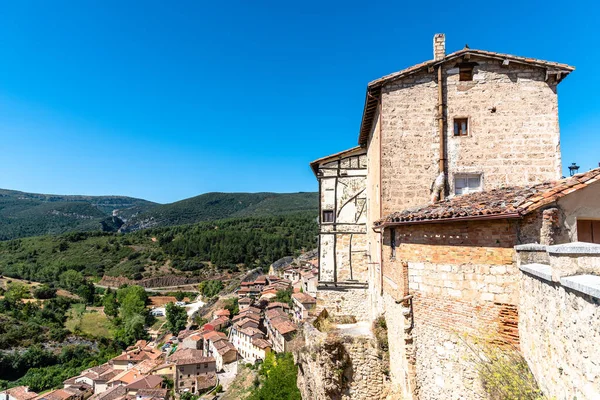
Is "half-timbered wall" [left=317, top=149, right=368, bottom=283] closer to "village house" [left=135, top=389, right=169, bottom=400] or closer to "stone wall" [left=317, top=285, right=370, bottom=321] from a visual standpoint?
"stone wall" [left=317, top=285, right=370, bottom=321]

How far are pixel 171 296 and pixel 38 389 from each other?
1610 inches

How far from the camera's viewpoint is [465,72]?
10.5 meters

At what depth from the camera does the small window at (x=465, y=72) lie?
10.4 m

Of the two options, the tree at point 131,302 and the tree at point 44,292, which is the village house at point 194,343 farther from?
the tree at point 44,292

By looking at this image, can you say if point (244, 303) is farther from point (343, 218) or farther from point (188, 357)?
point (343, 218)

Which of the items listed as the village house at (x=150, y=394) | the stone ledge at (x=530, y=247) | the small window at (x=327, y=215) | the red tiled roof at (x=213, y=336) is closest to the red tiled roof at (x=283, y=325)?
the red tiled roof at (x=213, y=336)

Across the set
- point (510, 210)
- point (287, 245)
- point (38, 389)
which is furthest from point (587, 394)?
point (287, 245)

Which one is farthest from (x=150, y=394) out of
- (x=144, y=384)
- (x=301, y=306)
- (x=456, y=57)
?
(x=456, y=57)

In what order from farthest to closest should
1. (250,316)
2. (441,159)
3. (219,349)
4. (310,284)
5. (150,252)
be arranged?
1. (150,252)
2. (310,284)
3. (250,316)
4. (219,349)
5. (441,159)

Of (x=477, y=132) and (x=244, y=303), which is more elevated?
(x=477, y=132)

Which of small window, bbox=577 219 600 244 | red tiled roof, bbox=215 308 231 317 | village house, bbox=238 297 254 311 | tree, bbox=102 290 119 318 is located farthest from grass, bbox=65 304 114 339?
small window, bbox=577 219 600 244

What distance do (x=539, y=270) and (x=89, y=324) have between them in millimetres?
85080

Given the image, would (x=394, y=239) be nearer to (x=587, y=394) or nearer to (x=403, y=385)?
(x=403, y=385)

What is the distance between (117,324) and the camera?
71625 millimetres
